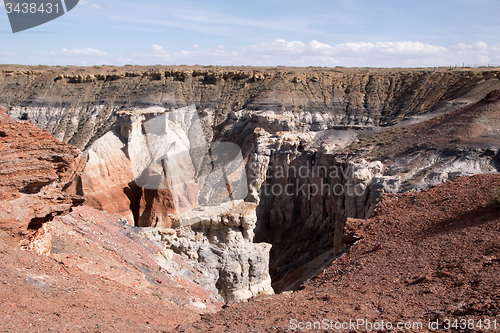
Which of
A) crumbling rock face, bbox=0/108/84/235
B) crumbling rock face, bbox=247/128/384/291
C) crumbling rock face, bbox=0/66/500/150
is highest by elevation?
crumbling rock face, bbox=0/66/500/150

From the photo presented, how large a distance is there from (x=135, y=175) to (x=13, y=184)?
20147mm

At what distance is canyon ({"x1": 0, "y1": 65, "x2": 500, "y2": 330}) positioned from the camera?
43.2 ft

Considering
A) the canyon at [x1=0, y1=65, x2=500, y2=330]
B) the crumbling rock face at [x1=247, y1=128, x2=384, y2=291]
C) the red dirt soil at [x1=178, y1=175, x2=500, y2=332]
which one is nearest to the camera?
the red dirt soil at [x1=178, y1=175, x2=500, y2=332]

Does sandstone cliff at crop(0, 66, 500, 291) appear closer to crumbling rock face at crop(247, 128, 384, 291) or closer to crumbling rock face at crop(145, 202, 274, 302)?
crumbling rock face at crop(247, 128, 384, 291)

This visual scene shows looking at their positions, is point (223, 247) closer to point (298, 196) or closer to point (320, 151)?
point (298, 196)

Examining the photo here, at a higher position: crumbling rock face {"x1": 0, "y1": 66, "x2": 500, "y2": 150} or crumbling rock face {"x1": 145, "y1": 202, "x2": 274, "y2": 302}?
crumbling rock face {"x1": 0, "y1": 66, "x2": 500, "y2": 150}

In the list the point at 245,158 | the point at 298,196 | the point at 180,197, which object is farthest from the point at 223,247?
the point at 245,158

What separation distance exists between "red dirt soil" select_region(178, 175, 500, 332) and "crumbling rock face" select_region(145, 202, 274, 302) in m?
3.69

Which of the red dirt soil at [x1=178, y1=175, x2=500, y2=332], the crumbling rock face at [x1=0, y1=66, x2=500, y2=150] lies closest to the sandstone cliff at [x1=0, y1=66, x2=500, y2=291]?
the crumbling rock face at [x1=0, y1=66, x2=500, y2=150]

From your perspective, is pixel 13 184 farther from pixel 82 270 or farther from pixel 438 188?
pixel 438 188

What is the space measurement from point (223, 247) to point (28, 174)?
699 centimetres

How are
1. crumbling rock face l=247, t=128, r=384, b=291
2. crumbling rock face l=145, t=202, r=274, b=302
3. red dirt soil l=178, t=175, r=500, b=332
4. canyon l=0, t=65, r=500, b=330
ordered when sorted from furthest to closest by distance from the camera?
crumbling rock face l=247, t=128, r=384, b=291, canyon l=0, t=65, r=500, b=330, crumbling rock face l=145, t=202, r=274, b=302, red dirt soil l=178, t=175, r=500, b=332

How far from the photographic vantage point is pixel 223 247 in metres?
13.4

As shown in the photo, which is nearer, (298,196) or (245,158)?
(298,196)
